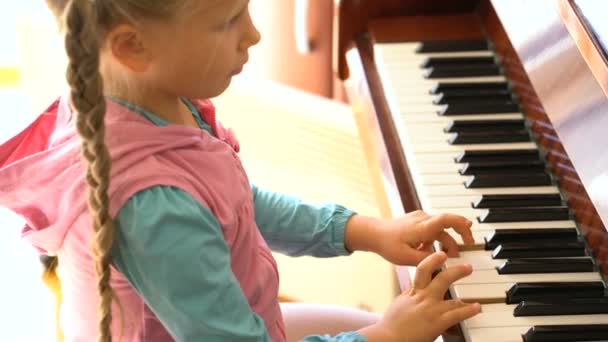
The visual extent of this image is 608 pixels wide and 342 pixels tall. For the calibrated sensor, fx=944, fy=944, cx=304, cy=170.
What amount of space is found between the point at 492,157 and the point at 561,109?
225 mm

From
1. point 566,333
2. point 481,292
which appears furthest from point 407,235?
point 566,333

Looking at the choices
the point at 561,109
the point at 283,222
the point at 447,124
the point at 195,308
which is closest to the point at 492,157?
the point at 447,124

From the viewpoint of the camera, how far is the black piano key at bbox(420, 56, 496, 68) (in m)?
1.58

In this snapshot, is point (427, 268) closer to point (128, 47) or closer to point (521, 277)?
point (521, 277)

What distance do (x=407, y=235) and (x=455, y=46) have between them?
497mm

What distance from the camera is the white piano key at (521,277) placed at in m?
1.15

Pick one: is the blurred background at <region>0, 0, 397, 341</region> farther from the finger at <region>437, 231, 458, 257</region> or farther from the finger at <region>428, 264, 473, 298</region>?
the finger at <region>428, 264, 473, 298</region>

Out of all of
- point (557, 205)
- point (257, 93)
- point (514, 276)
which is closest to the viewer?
point (514, 276)

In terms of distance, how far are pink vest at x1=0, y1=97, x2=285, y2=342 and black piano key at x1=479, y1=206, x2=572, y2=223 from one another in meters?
0.31

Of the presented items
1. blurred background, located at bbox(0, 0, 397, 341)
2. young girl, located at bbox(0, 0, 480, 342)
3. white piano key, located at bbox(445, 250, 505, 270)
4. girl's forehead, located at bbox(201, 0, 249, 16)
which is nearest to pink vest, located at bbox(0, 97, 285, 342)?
young girl, located at bbox(0, 0, 480, 342)

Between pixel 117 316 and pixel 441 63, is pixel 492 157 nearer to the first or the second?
pixel 441 63

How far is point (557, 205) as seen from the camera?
1.28 metres

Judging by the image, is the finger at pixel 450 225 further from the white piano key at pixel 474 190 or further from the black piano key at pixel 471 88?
the black piano key at pixel 471 88

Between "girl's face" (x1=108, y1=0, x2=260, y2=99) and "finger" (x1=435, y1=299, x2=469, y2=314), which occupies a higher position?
"girl's face" (x1=108, y1=0, x2=260, y2=99)
